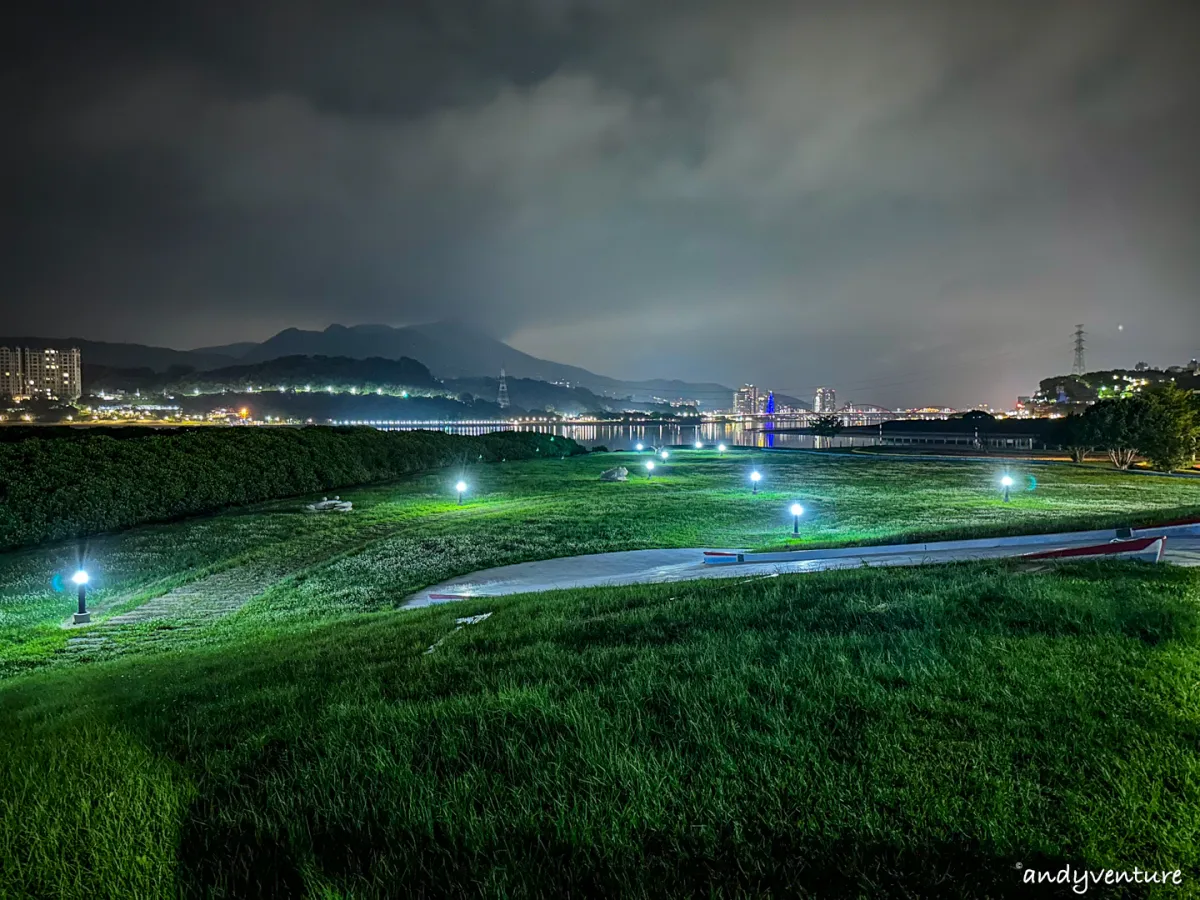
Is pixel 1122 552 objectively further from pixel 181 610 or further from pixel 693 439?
pixel 693 439

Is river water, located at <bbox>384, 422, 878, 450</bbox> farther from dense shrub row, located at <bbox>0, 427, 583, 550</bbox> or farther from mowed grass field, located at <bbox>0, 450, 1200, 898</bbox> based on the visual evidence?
mowed grass field, located at <bbox>0, 450, 1200, 898</bbox>

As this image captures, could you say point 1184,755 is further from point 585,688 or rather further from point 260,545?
point 260,545

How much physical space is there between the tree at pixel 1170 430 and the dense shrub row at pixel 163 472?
39.3 m

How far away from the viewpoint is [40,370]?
178 m

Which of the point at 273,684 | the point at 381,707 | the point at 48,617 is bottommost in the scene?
the point at 48,617

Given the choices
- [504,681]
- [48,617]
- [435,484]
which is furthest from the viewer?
[435,484]

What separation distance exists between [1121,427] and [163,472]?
146ft

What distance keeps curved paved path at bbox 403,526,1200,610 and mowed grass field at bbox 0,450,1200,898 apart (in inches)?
108

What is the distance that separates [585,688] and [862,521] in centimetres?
1584

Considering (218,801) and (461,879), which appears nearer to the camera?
(461,879)

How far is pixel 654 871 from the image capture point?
2488 millimetres

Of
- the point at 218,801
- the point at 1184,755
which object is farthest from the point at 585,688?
the point at 1184,755

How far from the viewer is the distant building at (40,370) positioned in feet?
564

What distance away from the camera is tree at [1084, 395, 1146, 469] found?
1292 inches
